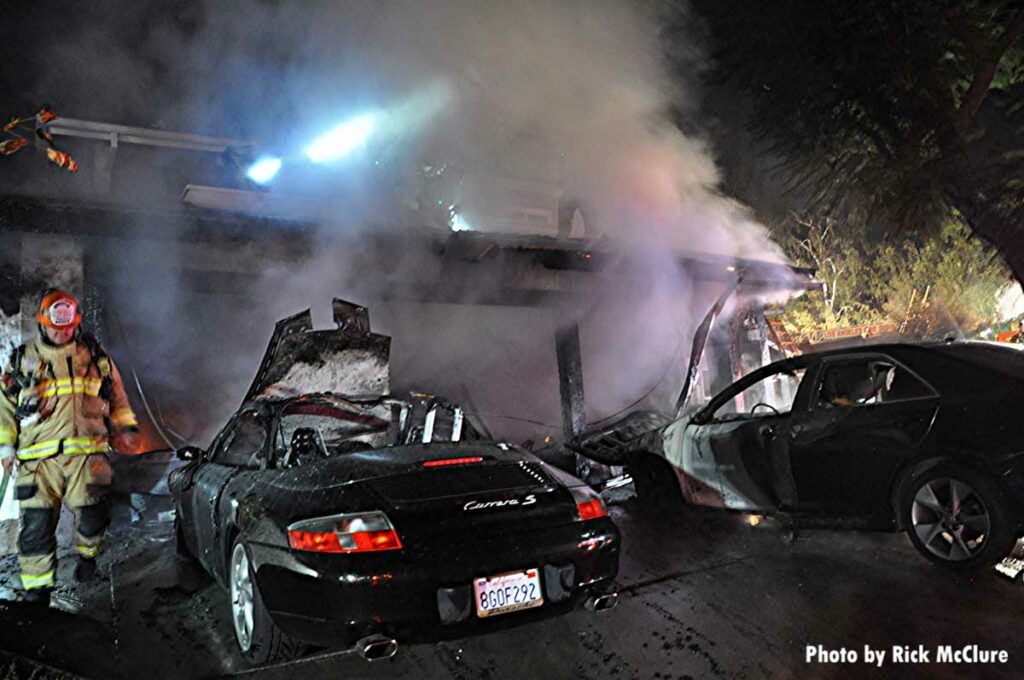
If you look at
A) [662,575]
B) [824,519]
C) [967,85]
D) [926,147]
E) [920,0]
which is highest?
[920,0]

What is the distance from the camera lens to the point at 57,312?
4.41 meters

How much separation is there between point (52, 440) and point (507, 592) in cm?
346

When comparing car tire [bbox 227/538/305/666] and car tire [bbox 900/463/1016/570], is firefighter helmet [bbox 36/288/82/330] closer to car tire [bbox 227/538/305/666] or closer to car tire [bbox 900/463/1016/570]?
car tire [bbox 227/538/305/666]

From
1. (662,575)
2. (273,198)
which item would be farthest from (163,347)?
(662,575)

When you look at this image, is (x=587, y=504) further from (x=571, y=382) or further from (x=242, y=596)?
(x=571, y=382)

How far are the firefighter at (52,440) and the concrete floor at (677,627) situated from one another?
0.42 m

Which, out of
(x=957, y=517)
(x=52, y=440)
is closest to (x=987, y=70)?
(x=957, y=517)

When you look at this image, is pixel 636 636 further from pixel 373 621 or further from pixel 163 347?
pixel 163 347

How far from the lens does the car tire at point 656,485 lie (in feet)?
19.1

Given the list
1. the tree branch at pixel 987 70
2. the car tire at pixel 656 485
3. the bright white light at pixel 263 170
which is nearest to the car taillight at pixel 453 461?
the car tire at pixel 656 485

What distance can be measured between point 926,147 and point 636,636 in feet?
21.9

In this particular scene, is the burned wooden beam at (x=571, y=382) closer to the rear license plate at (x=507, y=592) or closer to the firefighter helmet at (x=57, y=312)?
the firefighter helmet at (x=57, y=312)

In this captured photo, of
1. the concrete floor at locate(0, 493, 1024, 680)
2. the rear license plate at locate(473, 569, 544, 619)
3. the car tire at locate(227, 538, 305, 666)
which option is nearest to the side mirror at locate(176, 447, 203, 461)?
the concrete floor at locate(0, 493, 1024, 680)

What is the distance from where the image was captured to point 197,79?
9.78 metres
